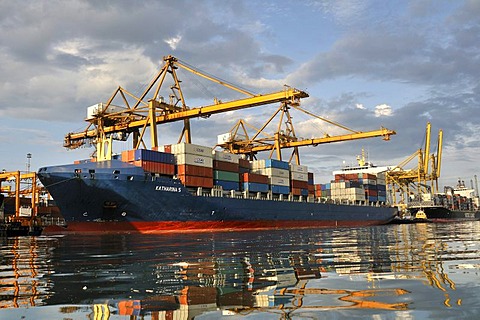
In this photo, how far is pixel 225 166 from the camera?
5206 cm

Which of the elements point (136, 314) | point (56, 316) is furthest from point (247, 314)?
point (56, 316)

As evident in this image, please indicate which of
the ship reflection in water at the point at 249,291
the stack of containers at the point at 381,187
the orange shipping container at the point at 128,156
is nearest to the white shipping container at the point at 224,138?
the orange shipping container at the point at 128,156

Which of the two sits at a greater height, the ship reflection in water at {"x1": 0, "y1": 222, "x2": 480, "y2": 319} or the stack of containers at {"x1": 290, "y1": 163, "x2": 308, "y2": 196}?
the stack of containers at {"x1": 290, "y1": 163, "x2": 308, "y2": 196}

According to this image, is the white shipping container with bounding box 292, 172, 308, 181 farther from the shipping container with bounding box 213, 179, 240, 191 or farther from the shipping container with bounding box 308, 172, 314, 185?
the shipping container with bounding box 213, 179, 240, 191

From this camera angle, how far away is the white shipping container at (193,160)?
4591 cm

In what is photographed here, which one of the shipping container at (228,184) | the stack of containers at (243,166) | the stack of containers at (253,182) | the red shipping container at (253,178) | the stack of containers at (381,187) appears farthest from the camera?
the stack of containers at (381,187)

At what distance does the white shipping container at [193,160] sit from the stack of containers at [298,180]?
62.3 feet

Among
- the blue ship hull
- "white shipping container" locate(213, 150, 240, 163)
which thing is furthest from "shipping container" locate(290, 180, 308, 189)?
the blue ship hull

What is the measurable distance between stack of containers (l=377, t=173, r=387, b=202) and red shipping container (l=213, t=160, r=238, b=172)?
42.5 meters

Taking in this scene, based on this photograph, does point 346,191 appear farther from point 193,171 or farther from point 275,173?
point 193,171

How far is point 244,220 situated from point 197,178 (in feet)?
27.1

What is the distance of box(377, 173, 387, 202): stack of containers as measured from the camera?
85.1 meters

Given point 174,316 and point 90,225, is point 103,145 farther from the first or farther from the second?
point 174,316

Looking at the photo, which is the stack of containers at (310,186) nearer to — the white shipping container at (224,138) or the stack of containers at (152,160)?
the white shipping container at (224,138)
